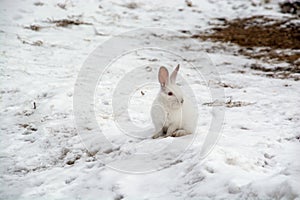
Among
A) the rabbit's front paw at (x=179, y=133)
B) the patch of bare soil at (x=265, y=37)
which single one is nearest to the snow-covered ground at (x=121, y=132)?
the rabbit's front paw at (x=179, y=133)

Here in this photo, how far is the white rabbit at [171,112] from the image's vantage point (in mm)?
3846

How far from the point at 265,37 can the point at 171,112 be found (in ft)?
24.0

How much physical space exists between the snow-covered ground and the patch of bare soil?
716 millimetres

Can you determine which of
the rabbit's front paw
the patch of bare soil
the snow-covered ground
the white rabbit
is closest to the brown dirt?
the patch of bare soil

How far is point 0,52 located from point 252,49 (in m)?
6.57

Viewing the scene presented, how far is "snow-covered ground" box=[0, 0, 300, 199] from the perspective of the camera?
2795 millimetres

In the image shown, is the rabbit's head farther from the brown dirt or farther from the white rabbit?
the brown dirt

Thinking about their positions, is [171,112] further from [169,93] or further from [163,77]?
[163,77]

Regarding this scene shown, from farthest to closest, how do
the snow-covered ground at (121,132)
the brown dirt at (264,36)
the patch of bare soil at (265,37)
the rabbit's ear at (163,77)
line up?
1. the brown dirt at (264,36)
2. the patch of bare soil at (265,37)
3. the rabbit's ear at (163,77)
4. the snow-covered ground at (121,132)

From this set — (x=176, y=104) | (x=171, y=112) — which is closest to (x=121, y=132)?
(x=171, y=112)

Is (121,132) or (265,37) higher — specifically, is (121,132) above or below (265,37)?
below

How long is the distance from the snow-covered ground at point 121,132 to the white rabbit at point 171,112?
287mm

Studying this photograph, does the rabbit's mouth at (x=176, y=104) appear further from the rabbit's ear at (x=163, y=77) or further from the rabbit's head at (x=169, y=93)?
the rabbit's ear at (x=163, y=77)

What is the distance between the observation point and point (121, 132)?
4.27m
